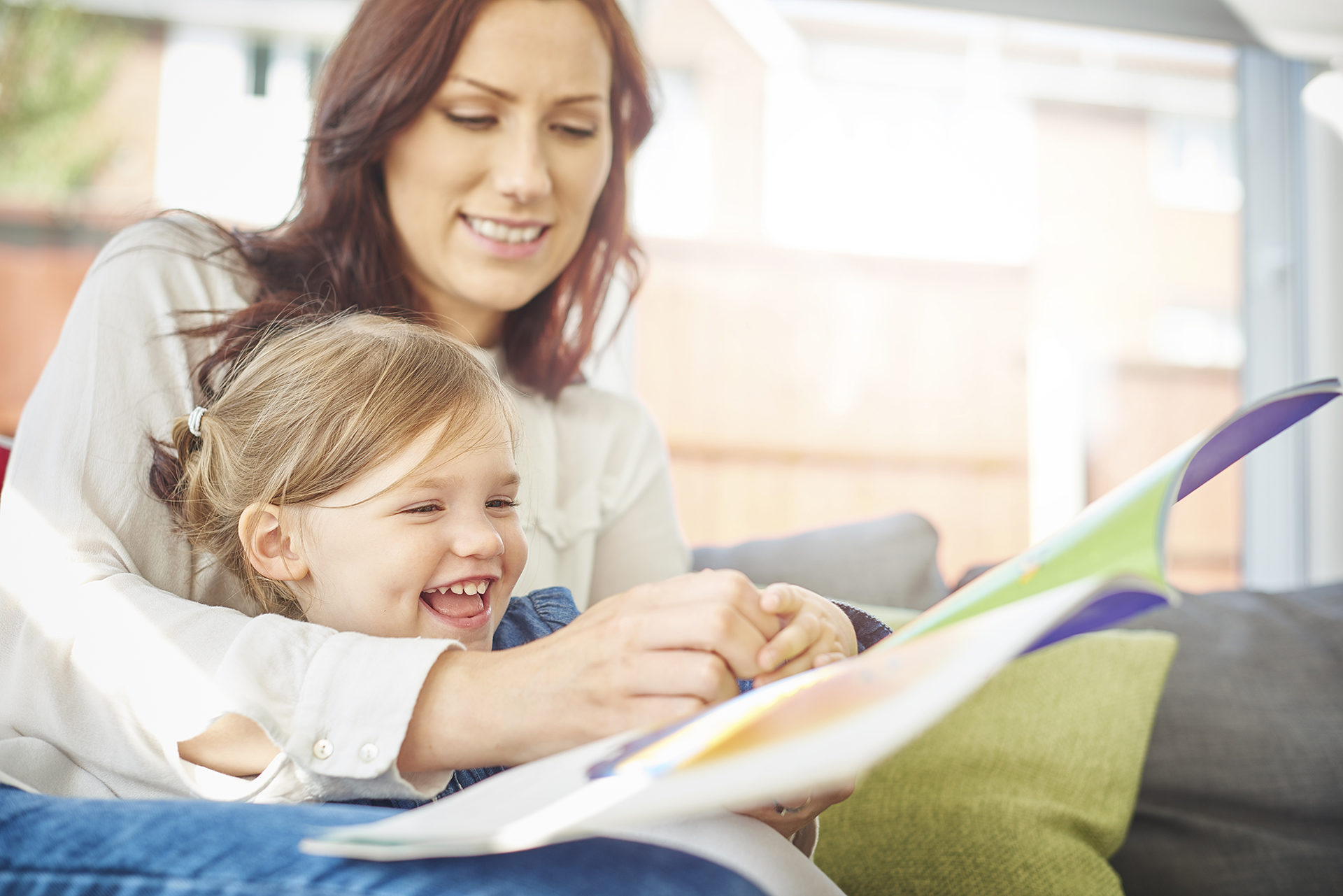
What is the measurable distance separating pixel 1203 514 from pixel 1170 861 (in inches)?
108

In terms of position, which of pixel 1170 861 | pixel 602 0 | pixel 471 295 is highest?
pixel 602 0

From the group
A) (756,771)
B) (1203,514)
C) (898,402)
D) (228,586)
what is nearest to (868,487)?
(898,402)

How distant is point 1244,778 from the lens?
1.20m

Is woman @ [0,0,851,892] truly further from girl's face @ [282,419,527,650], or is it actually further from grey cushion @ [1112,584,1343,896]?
grey cushion @ [1112,584,1343,896]

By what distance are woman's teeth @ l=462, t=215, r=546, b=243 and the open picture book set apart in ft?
2.51

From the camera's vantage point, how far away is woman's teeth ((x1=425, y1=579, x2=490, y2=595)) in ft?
2.79

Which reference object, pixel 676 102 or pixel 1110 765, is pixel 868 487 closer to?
pixel 676 102

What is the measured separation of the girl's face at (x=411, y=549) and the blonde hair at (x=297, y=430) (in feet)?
0.05

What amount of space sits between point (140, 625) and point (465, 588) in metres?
0.24

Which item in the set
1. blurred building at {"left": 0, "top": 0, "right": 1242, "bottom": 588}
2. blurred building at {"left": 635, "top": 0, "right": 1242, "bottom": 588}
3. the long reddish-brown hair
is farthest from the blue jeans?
blurred building at {"left": 635, "top": 0, "right": 1242, "bottom": 588}

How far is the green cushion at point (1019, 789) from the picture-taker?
990 mm

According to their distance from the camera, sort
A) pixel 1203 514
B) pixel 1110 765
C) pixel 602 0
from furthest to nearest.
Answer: pixel 1203 514 < pixel 602 0 < pixel 1110 765

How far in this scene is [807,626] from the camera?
2.03ft

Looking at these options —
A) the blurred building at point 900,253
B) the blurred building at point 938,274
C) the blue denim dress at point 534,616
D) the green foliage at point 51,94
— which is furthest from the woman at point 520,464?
the green foliage at point 51,94
